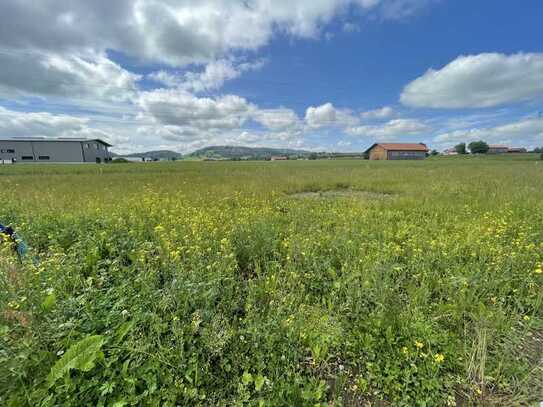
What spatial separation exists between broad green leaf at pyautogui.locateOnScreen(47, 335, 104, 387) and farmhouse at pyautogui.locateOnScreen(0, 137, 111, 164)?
7686 cm

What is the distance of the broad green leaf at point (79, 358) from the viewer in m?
1.60

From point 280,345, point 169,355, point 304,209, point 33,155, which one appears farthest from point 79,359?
point 33,155

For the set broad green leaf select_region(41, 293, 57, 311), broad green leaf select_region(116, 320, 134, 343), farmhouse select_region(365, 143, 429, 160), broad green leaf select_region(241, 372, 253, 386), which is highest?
farmhouse select_region(365, 143, 429, 160)

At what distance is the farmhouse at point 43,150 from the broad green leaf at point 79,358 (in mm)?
76862

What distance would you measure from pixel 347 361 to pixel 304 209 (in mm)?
4944

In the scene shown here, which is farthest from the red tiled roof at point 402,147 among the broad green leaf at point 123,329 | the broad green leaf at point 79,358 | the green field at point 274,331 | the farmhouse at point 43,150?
the farmhouse at point 43,150

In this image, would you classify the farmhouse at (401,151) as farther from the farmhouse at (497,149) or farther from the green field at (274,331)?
the green field at (274,331)

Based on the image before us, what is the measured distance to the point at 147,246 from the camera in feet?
11.8

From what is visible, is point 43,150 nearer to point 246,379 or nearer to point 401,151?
point 246,379

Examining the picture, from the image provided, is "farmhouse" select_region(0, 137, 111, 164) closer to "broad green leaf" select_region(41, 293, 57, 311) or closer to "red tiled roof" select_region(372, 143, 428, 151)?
"broad green leaf" select_region(41, 293, 57, 311)

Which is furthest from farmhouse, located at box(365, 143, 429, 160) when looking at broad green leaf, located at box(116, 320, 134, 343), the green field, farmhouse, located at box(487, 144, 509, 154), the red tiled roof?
broad green leaf, located at box(116, 320, 134, 343)

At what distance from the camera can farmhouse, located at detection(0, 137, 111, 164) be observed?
5619 centimetres

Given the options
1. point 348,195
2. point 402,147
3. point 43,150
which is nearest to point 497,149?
point 402,147

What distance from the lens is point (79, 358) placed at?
1690mm
